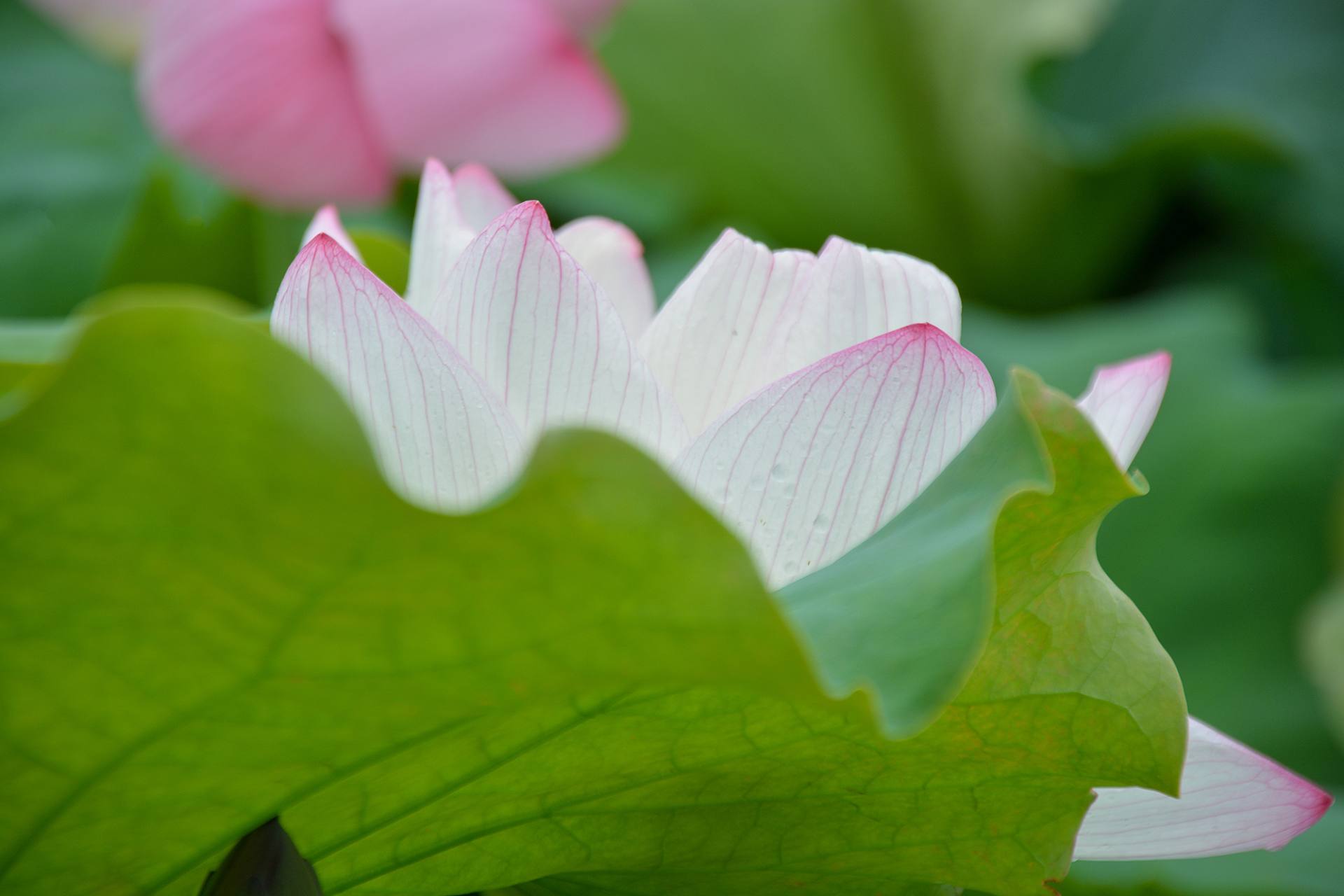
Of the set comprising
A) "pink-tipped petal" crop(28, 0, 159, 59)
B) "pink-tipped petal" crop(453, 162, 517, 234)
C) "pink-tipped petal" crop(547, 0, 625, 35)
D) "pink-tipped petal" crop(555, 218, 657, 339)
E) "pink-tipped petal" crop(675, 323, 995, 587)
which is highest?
"pink-tipped petal" crop(28, 0, 159, 59)

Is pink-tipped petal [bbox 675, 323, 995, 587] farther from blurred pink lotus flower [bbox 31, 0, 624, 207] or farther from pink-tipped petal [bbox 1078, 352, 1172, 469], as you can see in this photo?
blurred pink lotus flower [bbox 31, 0, 624, 207]

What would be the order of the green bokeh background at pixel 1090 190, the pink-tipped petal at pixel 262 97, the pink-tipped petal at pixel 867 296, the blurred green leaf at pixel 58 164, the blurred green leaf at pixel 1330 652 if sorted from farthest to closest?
the green bokeh background at pixel 1090 190, the blurred green leaf at pixel 1330 652, the blurred green leaf at pixel 58 164, the pink-tipped petal at pixel 262 97, the pink-tipped petal at pixel 867 296

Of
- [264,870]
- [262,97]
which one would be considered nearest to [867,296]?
[264,870]

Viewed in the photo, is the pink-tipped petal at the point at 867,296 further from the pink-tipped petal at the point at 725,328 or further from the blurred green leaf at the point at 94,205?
the blurred green leaf at the point at 94,205

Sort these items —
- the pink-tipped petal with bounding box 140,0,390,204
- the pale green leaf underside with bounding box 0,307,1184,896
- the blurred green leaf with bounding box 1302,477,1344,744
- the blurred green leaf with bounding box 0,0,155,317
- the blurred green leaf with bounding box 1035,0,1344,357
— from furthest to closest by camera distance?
the blurred green leaf with bounding box 1035,0,1344,357 → the blurred green leaf with bounding box 1302,477,1344,744 → the blurred green leaf with bounding box 0,0,155,317 → the pink-tipped petal with bounding box 140,0,390,204 → the pale green leaf underside with bounding box 0,307,1184,896

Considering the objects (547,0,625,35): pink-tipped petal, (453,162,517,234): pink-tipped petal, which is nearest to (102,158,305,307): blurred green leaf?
(547,0,625,35): pink-tipped petal

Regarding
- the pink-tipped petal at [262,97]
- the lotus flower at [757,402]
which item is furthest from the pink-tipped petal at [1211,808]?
the pink-tipped petal at [262,97]

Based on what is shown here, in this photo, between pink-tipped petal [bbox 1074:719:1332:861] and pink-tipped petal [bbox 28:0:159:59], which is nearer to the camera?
pink-tipped petal [bbox 1074:719:1332:861]

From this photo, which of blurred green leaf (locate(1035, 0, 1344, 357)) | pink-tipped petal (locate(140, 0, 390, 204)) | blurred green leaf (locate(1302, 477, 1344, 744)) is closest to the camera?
pink-tipped petal (locate(140, 0, 390, 204))
